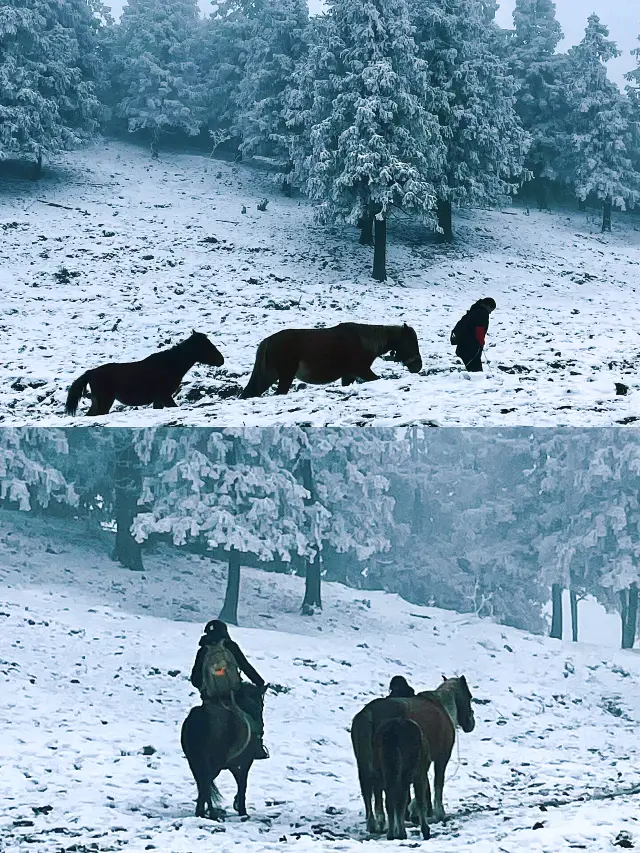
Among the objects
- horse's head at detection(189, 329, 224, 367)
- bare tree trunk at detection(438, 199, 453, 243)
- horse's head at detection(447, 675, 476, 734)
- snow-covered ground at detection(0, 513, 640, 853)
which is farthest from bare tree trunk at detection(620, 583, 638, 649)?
bare tree trunk at detection(438, 199, 453, 243)

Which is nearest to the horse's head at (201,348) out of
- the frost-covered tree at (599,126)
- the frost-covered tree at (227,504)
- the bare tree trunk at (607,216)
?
the frost-covered tree at (227,504)

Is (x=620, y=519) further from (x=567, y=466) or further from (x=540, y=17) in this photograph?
(x=540, y=17)

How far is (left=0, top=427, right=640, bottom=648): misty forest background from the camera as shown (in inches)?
280

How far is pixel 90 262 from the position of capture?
23.3 meters

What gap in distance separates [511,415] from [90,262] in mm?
16716

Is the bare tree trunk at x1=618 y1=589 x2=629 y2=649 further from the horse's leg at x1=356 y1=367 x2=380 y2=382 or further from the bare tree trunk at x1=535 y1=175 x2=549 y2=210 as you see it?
the bare tree trunk at x1=535 y1=175 x2=549 y2=210

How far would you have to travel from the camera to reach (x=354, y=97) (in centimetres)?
2331

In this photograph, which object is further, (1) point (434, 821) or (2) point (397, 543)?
(2) point (397, 543)

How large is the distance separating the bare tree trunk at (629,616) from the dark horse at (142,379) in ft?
16.8

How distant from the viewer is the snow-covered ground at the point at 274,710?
594 cm

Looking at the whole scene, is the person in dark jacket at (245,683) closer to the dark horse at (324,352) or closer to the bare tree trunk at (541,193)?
the dark horse at (324,352)

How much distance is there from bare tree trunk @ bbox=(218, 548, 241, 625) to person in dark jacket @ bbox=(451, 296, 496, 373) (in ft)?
18.4

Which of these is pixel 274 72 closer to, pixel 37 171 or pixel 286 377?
pixel 37 171

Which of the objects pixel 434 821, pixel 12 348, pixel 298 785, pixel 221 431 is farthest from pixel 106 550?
pixel 12 348
